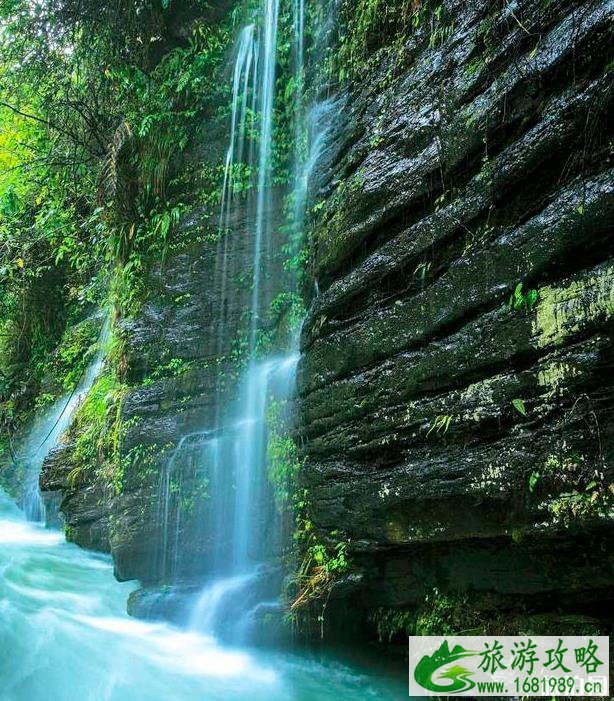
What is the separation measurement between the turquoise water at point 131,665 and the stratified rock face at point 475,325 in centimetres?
77

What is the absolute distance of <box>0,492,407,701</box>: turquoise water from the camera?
4332 millimetres

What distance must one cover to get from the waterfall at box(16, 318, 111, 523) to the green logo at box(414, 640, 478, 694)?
23.6ft

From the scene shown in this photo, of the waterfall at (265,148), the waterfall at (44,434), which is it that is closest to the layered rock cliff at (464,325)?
the waterfall at (265,148)

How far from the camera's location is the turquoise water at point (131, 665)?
433 cm

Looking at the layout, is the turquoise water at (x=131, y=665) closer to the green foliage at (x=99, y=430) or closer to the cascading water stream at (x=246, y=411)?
the cascading water stream at (x=246, y=411)

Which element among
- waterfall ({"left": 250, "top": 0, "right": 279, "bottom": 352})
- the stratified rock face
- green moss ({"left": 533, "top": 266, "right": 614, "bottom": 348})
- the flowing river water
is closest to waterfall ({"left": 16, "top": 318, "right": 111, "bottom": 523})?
the flowing river water

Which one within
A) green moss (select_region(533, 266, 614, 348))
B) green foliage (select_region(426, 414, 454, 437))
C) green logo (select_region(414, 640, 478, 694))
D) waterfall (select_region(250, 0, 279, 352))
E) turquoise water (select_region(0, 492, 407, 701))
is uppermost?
waterfall (select_region(250, 0, 279, 352))

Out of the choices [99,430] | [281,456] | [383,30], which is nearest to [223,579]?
[281,456]

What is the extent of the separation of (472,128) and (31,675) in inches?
224

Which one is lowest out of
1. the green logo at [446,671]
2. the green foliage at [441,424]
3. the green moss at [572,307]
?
the green logo at [446,671]

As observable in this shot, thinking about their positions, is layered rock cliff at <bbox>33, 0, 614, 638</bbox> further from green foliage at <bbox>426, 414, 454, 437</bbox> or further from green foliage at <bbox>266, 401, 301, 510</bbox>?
green foliage at <bbox>266, 401, 301, 510</bbox>

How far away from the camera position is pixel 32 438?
11.0m

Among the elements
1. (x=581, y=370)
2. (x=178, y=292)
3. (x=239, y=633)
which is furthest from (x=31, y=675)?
(x=581, y=370)

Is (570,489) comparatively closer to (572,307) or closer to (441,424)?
(441,424)
